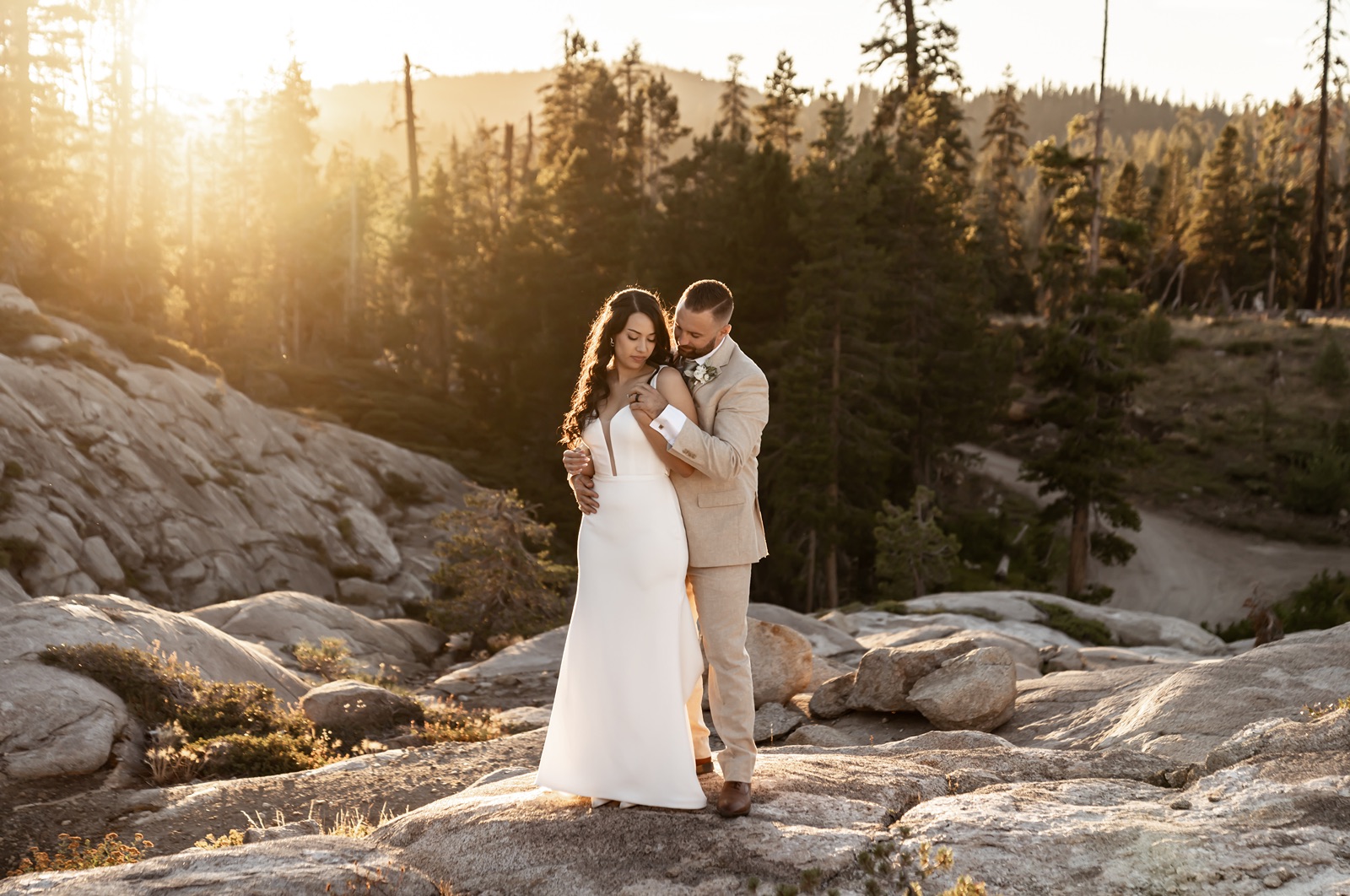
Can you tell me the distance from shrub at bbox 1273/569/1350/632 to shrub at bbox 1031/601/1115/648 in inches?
141

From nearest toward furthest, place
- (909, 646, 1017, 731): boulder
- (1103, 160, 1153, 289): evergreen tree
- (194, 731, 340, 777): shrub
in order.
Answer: (194, 731, 340, 777): shrub → (909, 646, 1017, 731): boulder → (1103, 160, 1153, 289): evergreen tree

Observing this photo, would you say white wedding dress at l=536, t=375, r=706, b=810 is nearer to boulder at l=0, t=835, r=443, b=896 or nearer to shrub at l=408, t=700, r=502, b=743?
boulder at l=0, t=835, r=443, b=896

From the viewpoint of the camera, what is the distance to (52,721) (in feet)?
27.8

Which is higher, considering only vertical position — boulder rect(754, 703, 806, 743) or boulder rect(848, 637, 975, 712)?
boulder rect(848, 637, 975, 712)

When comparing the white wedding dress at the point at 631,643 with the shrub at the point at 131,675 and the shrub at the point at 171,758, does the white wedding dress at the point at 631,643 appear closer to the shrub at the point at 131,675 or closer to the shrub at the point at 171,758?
the shrub at the point at 171,758

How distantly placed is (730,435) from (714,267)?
86.3 feet

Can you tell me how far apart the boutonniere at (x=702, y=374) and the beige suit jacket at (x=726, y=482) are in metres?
0.02

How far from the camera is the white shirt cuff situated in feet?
15.7

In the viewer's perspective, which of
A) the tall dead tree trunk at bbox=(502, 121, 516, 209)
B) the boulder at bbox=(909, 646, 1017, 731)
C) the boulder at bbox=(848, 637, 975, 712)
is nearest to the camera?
the boulder at bbox=(909, 646, 1017, 731)

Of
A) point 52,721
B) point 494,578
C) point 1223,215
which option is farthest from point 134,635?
point 1223,215

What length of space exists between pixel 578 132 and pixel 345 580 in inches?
907

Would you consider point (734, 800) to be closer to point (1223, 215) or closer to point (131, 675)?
point (131, 675)

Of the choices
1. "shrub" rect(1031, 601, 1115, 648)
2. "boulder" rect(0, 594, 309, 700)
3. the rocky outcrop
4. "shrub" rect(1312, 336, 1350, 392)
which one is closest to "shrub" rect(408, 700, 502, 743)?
"boulder" rect(0, 594, 309, 700)

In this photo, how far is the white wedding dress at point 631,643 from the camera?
5078 mm
